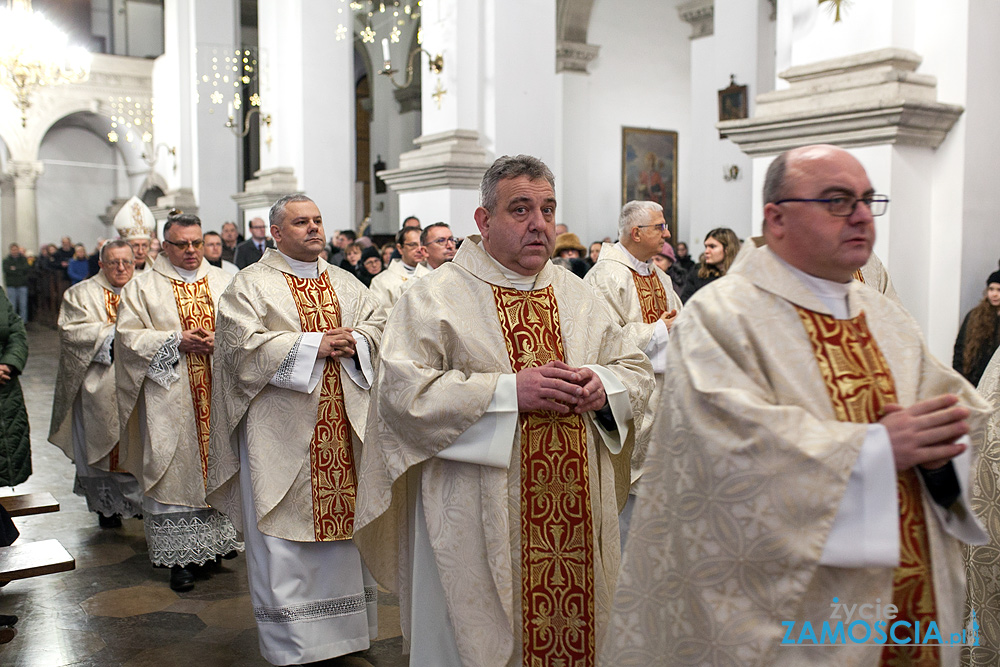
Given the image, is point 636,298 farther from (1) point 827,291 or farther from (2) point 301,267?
(1) point 827,291

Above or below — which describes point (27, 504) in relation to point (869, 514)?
below

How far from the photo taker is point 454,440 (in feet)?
9.02

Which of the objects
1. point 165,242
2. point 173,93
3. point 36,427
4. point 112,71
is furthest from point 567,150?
point 112,71

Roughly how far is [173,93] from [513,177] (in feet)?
51.0

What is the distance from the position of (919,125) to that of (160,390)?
4.09 m

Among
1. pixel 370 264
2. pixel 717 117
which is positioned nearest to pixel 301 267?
pixel 370 264

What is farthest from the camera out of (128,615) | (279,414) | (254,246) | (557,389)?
(254,246)

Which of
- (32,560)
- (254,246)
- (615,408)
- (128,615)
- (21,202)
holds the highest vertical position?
(21,202)

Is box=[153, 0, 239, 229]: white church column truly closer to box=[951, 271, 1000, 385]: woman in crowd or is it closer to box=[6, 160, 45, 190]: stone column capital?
box=[6, 160, 45, 190]: stone column capital

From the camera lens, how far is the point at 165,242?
5.29 metres

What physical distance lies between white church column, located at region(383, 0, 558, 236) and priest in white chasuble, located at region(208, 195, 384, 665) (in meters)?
3.82

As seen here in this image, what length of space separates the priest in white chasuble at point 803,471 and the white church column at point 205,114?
14.0 metres

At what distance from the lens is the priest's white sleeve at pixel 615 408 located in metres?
2.86

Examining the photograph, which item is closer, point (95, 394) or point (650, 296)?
point (650, 296)
